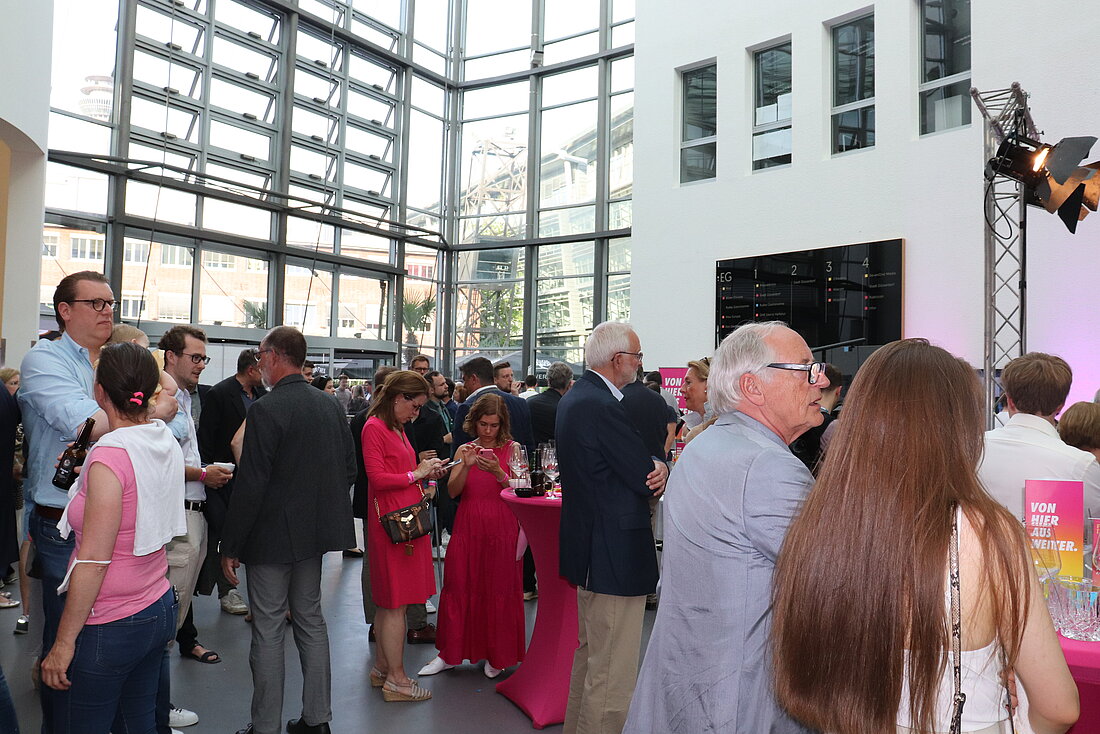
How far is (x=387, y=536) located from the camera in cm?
413

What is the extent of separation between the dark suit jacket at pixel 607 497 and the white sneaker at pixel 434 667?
1.65m

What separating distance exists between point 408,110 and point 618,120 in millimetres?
4358

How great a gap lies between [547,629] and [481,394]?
2015mm

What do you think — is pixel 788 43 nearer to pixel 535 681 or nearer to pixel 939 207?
pixel 939 207

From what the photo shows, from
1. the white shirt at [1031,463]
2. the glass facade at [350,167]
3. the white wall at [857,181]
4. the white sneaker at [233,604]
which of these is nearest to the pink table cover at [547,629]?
the white shirt at [1031,463]

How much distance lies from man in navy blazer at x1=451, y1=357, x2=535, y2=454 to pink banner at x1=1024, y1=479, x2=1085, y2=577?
373cm

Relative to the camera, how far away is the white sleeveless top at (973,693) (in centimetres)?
140

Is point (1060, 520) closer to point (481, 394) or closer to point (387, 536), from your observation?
point (387, 536)

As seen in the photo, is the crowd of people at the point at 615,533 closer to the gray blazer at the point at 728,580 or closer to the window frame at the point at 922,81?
the gray blazer at the point at 728,580

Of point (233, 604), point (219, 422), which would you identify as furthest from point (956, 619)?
point (233, 604)

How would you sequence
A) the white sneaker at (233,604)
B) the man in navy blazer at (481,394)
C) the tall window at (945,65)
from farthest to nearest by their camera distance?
the tall window at (945,65), the man in navy blazer at (481,394), the white sneaker at (233,604)

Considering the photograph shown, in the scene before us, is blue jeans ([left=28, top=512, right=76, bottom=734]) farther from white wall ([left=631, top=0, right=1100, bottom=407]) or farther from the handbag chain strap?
white wall ([left=631, top=0, right=1100, bottom=407])

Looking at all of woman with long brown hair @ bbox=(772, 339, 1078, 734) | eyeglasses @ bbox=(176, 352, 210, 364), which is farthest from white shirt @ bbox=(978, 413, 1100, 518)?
eyeglasses @ bbox=(176, 352, 210, 364)

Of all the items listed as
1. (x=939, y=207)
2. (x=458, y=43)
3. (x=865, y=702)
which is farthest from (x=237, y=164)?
(x=865, y=702)
